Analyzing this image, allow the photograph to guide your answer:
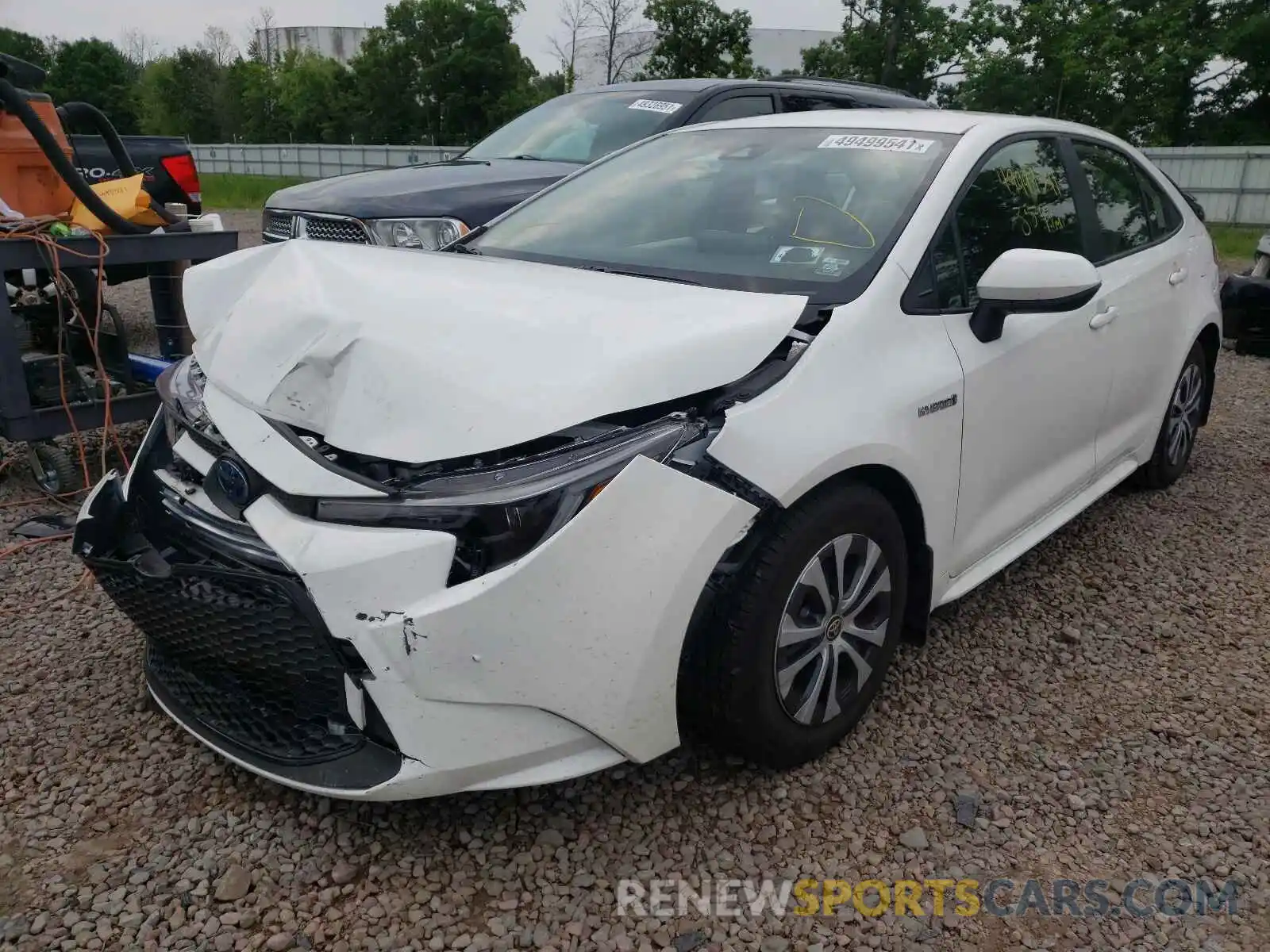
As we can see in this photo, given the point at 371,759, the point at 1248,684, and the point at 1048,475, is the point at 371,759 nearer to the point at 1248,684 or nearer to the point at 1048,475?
the point at 1048,475

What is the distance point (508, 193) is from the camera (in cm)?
563

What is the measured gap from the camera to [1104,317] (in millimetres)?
3340

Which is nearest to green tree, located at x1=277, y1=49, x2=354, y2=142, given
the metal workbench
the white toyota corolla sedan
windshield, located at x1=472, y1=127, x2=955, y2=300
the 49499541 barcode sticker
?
the metal workbench

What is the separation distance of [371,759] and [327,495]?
55 cm

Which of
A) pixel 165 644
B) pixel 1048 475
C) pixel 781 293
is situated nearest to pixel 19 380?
pixel 165 644

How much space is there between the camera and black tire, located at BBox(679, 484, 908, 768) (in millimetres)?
2121

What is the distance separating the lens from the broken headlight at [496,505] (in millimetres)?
1868

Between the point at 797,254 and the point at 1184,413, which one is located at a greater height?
the point at 797,254

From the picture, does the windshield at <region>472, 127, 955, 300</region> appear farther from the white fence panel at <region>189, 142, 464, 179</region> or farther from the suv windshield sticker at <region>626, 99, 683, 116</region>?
the white fence panel at <region>189, 142, 464, 179</region>

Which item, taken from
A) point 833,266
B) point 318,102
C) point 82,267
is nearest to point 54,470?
point 82,267

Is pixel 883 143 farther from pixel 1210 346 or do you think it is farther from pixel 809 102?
pixel 809 102

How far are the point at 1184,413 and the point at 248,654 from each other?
408 cm

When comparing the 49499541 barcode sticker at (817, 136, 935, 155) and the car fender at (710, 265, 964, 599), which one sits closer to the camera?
the car fender at (710, 265, 964, 599)

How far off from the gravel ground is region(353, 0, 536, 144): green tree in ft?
132
